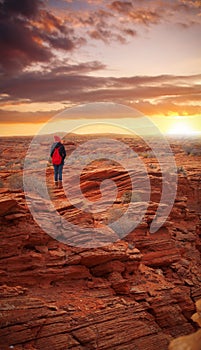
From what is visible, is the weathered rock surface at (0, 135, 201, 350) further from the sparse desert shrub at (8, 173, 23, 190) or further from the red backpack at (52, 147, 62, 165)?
the red backpack at (52, 147, 62, 165)

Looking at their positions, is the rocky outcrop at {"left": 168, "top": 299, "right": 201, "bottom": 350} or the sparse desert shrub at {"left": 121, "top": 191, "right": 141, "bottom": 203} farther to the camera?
the sparse desert shrub at {"left": 121, "top": 191, "right": 141, "bottom": 203}

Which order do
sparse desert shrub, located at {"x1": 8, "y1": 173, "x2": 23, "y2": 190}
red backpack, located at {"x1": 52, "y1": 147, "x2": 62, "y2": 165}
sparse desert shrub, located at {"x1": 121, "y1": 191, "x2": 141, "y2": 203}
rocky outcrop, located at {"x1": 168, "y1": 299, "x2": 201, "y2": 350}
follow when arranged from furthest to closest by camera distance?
red backpack, located at {"x1": 52, "y1": 147, "x2": 62, "y2": 165} < sparse desert shrub, located at {"x1": 121, "y1": 191, "x2": 141, "y2": 203} < sparse desert shrub, located at {"x1": 8, "y1": 173, "x2": 23, "y2": 190} < rocky outcrop, located at {"x1": 168, "y1": 299, "x2": 201, "y2": 350}

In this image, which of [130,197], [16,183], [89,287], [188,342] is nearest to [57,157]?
[16,183]

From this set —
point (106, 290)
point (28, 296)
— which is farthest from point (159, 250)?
point (28, 296)

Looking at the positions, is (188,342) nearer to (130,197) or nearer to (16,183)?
(130,197)

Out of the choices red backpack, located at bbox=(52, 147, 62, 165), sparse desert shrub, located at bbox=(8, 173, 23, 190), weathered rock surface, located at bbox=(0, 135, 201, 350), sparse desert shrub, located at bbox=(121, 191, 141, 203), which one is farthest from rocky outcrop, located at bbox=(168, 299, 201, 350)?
red backpack, located at bbox=(52, 147, 62, 165)

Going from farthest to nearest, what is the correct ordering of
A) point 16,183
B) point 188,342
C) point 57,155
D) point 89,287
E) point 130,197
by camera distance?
point 57,155 → point 130,197 → point 16,183 → point 89,287 → point 188,342

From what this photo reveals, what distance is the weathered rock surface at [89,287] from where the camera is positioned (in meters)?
8.58

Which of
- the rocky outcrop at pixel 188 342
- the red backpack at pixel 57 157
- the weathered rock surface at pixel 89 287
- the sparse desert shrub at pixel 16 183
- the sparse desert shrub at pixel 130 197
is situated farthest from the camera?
the red backpack at pixel 57 157

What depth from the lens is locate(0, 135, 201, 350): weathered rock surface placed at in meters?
8.58

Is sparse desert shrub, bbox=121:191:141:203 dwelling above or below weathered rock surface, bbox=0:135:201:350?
above

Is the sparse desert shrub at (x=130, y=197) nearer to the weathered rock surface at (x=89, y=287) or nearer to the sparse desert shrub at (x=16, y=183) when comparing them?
the weathered rock surface at (x=89, y=287)

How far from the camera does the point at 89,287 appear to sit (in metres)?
10.2

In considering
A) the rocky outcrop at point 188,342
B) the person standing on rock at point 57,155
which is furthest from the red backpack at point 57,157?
the rocky outcrop at point 188,342
